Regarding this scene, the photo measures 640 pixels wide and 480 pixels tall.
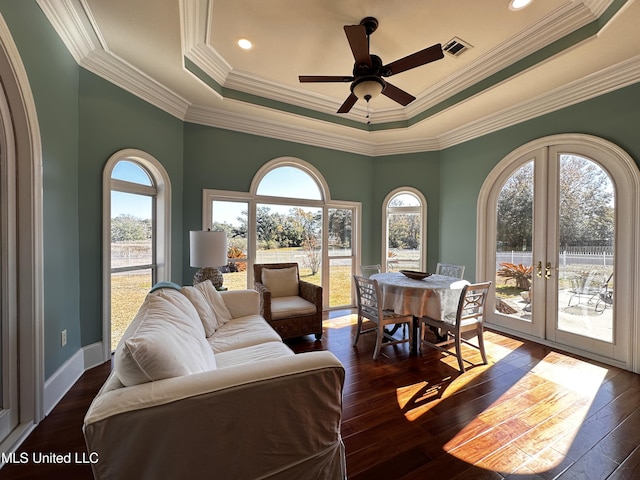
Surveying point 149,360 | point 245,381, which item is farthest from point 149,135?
point 245,381

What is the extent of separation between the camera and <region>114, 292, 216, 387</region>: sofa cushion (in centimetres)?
111

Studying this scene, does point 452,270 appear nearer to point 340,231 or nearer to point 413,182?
point 413,182

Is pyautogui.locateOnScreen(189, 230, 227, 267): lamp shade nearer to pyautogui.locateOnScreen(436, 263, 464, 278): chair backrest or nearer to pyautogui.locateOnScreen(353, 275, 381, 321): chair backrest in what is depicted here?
pyautogui.locateOnScreen(353, 275, 381, 321): chair backrest

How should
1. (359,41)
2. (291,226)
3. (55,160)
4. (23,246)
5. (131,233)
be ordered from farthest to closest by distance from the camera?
(291,226) → (131,233) → (55,160) → (359,41) → (23,246)

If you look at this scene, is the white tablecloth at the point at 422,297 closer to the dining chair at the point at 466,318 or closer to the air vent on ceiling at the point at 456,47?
the dining chair at the point at 466,318

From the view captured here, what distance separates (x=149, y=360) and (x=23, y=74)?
2057 millimetres

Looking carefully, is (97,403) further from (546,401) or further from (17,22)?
(546,401)

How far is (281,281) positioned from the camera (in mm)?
3738

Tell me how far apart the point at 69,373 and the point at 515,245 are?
17.0 feet

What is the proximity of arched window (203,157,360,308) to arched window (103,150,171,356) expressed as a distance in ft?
2.00

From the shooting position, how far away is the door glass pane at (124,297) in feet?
9.75

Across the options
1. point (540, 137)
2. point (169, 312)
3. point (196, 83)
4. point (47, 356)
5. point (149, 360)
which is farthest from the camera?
point (540, 137)

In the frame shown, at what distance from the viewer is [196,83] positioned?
3066mm

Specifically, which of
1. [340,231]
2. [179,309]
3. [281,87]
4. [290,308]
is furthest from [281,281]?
[281,87]
